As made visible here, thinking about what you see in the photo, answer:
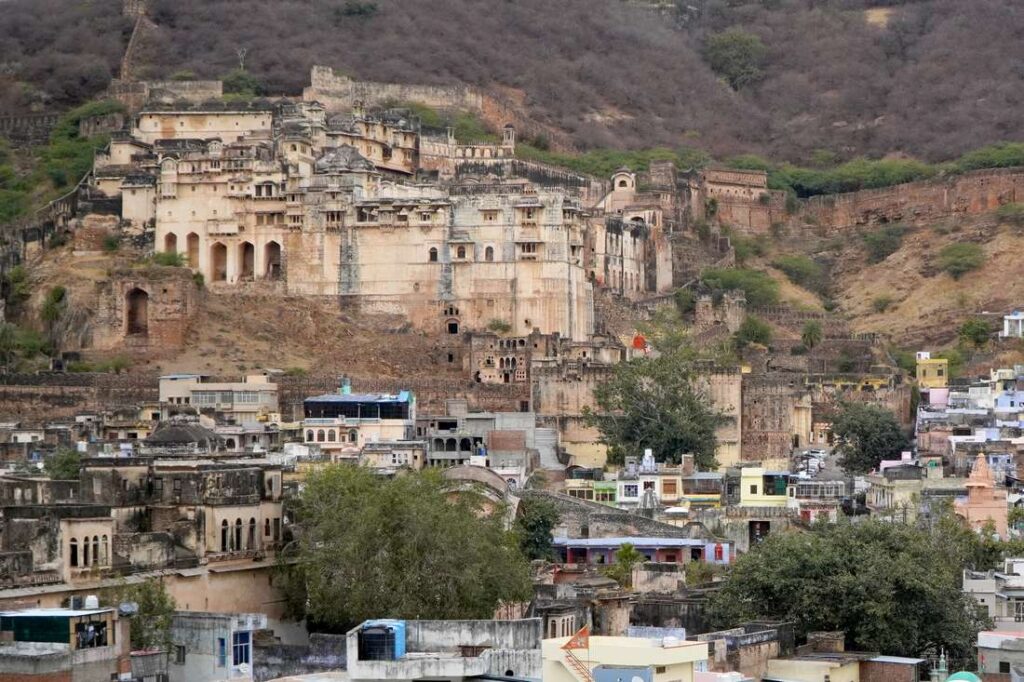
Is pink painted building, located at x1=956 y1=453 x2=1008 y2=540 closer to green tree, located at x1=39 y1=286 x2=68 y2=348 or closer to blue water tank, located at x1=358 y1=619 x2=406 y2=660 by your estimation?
blue water tank, located at x1=358 y1=619 x2=406 y2=660

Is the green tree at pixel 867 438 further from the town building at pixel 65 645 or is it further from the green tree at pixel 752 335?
the town building at pixel 65 645

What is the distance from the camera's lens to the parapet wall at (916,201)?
9481 cm

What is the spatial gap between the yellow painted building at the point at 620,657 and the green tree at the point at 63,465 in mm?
20649

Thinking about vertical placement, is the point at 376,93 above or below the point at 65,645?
above

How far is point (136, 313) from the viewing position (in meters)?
72.0

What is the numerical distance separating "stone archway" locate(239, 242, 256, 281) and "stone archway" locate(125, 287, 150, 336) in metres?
4.30

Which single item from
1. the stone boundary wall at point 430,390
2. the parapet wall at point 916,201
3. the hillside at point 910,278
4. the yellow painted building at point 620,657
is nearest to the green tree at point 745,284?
the hillside at point 910,278

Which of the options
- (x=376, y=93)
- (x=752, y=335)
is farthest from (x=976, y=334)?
(x=376, y=93)

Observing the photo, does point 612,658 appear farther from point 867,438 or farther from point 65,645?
point 867,438

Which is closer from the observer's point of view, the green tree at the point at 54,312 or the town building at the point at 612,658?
the town building at the point at 612,658

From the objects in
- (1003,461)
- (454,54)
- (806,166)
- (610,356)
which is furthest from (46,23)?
(1003,461)

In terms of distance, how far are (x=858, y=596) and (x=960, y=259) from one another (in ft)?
173

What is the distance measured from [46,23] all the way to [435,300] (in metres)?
36.9

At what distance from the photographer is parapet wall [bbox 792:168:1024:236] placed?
94.8m
